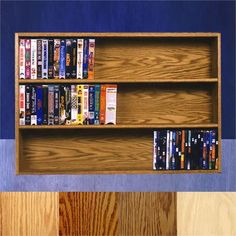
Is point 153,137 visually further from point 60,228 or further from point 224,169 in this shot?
point 60,228

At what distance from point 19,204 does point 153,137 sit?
5.20 feet

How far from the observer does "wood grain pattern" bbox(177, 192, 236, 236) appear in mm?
575

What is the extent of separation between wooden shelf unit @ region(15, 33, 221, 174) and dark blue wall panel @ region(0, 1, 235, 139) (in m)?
0.10

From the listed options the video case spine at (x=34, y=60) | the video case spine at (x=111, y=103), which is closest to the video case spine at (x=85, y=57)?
the video case spine at (x=111, y=103)

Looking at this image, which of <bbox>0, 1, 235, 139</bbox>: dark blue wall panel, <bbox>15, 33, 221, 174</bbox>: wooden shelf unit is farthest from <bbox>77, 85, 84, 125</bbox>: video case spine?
<bbox>0, 1, 235, 139</bbox>: dark blue wall panel

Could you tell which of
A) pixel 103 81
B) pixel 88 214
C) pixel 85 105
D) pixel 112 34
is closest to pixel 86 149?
pixel 85 105

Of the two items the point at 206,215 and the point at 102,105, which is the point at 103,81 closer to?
the point at 102,105

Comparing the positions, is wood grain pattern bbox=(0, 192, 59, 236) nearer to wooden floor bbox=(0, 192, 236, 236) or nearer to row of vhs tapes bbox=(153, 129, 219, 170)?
wooden floor bbox=(0, 192, 236, 236)

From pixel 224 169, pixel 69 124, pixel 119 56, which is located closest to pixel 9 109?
pixel 69 124

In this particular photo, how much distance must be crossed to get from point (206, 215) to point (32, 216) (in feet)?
0.75

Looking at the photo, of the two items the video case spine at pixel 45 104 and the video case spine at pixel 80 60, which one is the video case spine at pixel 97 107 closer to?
the video case spine at pixel 80 60

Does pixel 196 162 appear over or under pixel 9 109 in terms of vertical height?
under

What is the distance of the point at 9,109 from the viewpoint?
86.0 inches

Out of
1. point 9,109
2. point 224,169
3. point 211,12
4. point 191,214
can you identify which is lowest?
point 224,169
